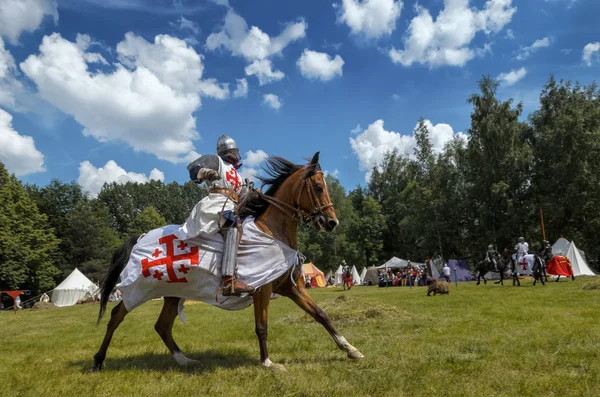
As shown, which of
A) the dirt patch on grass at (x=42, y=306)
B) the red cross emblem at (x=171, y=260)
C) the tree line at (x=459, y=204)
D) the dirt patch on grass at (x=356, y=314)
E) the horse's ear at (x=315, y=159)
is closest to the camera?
the red cross emblem at (x=171, y=260)

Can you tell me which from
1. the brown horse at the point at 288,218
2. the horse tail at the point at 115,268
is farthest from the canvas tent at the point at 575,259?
the horse tail at the point at 115,268

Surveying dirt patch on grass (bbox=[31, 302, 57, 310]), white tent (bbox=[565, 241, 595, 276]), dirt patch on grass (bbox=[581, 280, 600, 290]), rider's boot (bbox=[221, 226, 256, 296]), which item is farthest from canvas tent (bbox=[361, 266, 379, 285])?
rider's boot (bbox=[221, 226, 256, 296])

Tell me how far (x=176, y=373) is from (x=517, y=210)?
137 ft

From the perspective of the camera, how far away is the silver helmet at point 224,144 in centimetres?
650

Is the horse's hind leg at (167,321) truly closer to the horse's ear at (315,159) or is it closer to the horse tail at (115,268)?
the horse tail at (115,268)

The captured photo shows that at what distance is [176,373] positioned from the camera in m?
5.55

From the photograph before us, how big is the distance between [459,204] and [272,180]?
141ft

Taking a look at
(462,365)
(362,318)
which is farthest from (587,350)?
(362,318)

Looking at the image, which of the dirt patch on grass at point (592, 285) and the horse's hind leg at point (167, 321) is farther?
the dirt patch on grass at point (592, 285)

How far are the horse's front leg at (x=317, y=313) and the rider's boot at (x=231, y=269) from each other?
2.70 ft

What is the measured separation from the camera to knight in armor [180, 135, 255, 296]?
5.64m

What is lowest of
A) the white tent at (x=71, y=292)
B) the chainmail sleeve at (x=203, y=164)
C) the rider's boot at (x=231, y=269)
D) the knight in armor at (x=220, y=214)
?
the white tent at (x=71, y=292)

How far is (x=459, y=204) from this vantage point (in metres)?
45.5

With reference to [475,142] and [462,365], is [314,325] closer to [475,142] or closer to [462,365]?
[462,365]
